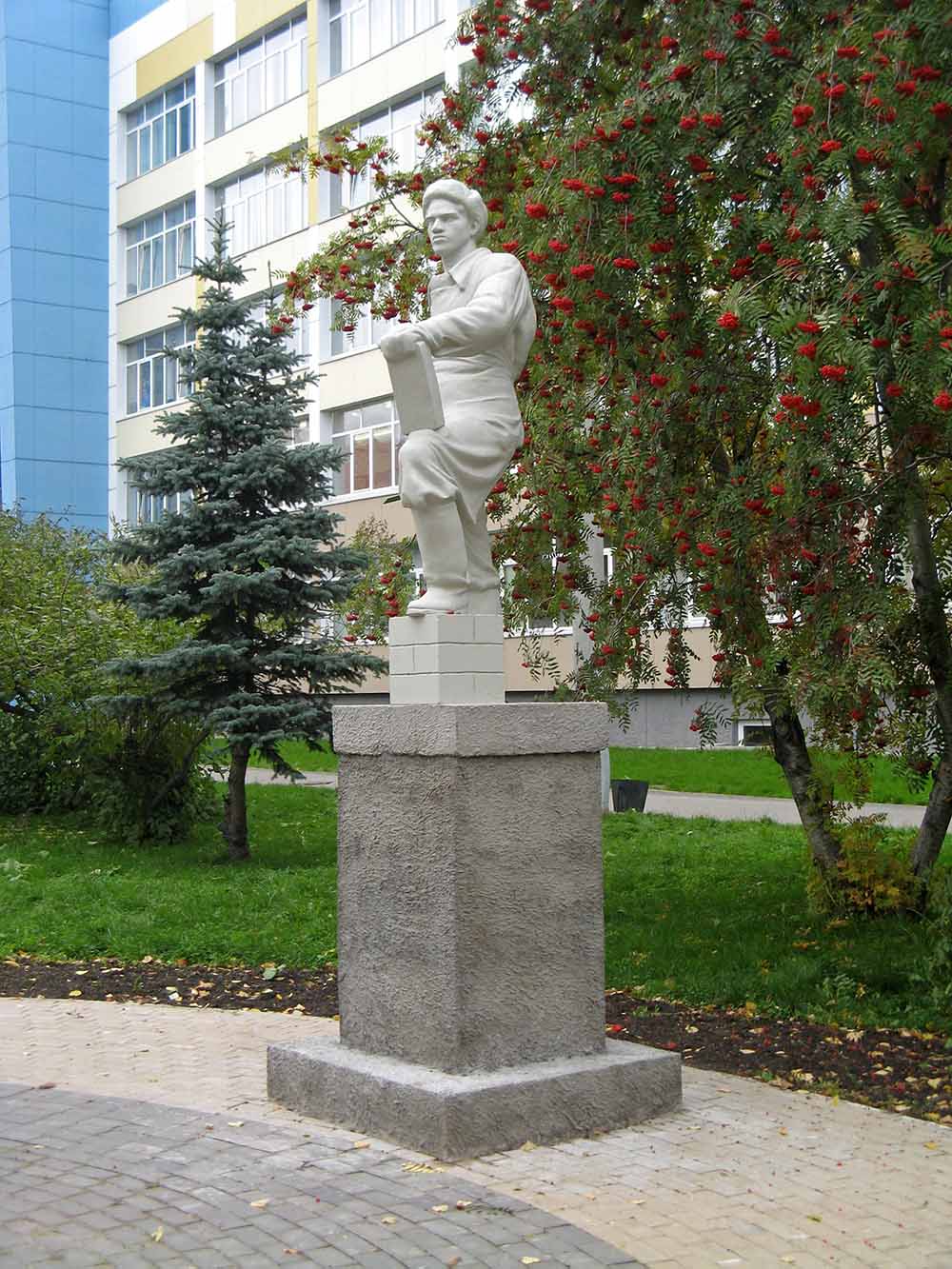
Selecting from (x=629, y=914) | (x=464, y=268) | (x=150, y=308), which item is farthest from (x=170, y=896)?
(x=150, y=308)

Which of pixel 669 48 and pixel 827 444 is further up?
pixel 669 48

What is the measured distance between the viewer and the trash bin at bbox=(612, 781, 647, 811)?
19.3 m

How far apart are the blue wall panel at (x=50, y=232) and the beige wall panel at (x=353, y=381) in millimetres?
13890

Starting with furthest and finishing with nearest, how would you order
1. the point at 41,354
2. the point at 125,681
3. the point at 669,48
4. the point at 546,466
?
the point at 41,354, the point at 125,681, the point at 546,466, the point at 669,48

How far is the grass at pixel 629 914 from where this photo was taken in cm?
921

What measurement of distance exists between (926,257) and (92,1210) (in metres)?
5.29

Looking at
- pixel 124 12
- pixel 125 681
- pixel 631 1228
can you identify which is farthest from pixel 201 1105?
pixel 124 12

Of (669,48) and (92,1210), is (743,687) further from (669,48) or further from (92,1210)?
(92,1210)

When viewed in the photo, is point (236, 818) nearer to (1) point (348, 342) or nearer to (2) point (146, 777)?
(2) point (146, 777)

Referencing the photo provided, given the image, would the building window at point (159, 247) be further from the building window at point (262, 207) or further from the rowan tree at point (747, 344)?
the rowan tree at point (747, 344)

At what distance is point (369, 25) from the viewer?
112 ft

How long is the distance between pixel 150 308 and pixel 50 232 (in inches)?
184

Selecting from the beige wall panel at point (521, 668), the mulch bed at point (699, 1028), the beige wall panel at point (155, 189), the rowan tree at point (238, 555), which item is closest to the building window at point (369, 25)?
the beige wall panel at point (155, 189)

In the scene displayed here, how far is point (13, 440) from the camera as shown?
152 ft
